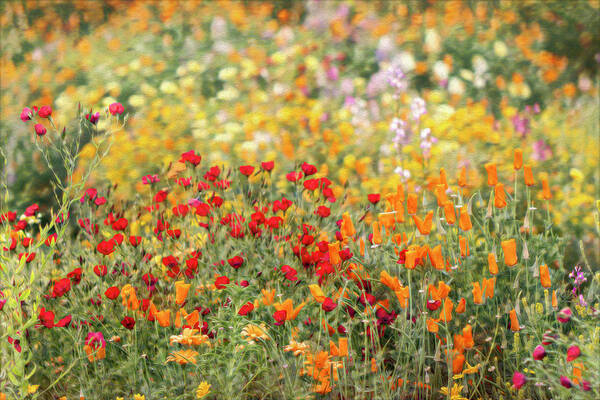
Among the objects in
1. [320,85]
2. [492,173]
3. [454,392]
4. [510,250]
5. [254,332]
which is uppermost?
[492,173]

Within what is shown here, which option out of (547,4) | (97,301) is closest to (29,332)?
(97,301)

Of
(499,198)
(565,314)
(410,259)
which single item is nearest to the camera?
(565,314)

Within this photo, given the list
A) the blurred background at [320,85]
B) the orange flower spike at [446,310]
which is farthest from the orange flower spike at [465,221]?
the blurred background at [320,85]

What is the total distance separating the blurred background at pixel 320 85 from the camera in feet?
16.8

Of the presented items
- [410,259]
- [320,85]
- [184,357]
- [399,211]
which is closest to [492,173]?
[399,211]

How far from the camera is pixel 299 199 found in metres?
3.52

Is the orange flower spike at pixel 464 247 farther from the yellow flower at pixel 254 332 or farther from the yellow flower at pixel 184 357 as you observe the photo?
the yellow flower at pixel 184 357

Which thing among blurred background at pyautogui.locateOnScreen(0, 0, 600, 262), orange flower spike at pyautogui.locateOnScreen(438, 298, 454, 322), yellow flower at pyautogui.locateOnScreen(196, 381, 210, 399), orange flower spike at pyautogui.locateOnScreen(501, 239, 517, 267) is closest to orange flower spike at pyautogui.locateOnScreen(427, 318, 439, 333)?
orange flower spike at pyautogui.locateOnScreen(438, 298, 454, 322)

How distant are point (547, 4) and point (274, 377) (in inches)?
211

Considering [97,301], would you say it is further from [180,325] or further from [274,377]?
[274,377]

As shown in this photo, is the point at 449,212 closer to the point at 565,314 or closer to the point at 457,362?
the point at 457,362

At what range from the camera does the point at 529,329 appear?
265 centimetres

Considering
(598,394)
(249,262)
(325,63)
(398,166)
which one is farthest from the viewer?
(325,63)

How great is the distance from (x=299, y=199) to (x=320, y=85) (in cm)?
252
